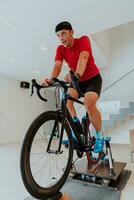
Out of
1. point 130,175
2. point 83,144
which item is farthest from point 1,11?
point 130,175

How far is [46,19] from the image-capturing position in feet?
11.2

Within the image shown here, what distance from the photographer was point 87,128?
6.25ft

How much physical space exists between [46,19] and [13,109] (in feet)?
16.1

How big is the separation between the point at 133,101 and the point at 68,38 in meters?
4.76

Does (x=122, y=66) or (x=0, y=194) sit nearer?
(x=0, y=194)

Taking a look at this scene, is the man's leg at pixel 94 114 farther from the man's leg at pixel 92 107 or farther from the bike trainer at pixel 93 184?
the bike trainer at pixel 93 184

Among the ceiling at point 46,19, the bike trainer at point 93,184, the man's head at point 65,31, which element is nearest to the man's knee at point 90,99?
the man's head at point 65,31

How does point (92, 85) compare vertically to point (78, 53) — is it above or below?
below

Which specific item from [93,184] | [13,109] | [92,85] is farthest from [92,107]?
[13,109]

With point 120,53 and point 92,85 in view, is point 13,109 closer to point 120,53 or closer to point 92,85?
point 120,53

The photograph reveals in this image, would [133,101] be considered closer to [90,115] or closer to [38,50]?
[38,50]

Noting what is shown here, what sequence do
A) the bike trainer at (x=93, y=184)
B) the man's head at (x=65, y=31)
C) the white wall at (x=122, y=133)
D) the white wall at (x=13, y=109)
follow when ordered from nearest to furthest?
the man's head at (x=65, y=31), the bike trainer at (x=93, y=184), the white wall at (x=122, y=133), the white wall at (x=13, y=109)

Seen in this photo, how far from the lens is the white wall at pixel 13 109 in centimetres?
712

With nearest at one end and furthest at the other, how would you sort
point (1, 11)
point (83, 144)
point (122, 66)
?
point (83, 144) → point (1, 11) → point (122, 66)
